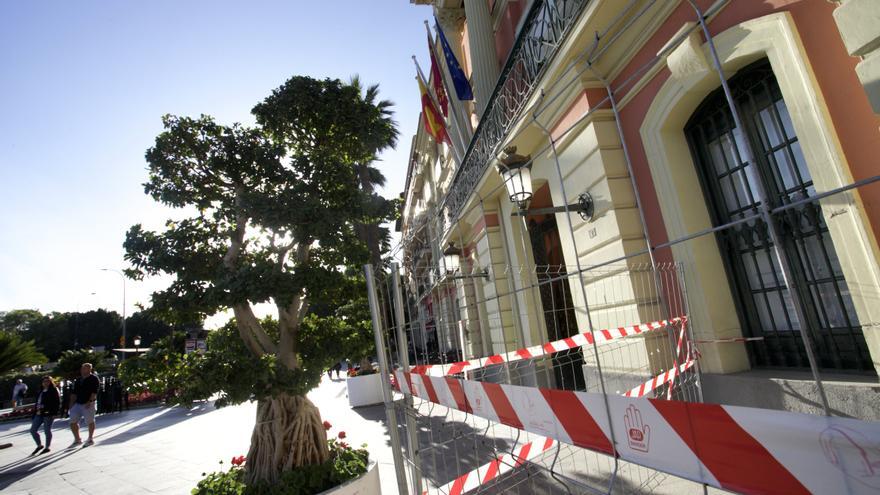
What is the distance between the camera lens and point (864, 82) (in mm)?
2490

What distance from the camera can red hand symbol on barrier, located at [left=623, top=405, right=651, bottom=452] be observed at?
165 centimetres

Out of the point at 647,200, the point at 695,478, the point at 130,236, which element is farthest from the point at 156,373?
the point at 647,200

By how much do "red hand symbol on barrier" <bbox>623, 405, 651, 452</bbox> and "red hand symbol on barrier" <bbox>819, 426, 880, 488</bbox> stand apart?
22.3 inches

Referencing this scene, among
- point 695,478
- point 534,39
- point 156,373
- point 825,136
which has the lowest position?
point 695,478

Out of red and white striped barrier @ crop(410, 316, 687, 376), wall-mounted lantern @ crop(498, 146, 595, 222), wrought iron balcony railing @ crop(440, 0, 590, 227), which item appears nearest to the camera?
red and white striped barrier @ crop(410, 316, 687, 376)

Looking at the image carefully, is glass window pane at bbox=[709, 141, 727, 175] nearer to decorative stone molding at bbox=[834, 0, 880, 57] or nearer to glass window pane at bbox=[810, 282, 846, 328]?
glass window pane at bbox=[810, 282, 846, 328]

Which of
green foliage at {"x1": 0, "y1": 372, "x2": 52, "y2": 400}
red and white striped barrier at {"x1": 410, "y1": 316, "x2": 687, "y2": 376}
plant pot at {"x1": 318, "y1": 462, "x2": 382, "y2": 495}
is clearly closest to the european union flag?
red and white striped barrier at {"x1": 410, "y1": 316, "x2": 687, "y2": 376}

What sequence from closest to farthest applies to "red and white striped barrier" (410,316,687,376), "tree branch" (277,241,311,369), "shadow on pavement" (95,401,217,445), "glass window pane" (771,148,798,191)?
"glass window pane" (771,148,798,191) < "red and white striped barrier" (410,316,687,376) < "tree branch" (277,241,311,369) < "shadow on pavement" (95,401,217,445)

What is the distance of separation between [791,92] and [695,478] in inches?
126

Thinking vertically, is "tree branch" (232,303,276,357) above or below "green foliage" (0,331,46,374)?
below

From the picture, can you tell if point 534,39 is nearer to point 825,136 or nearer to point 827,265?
point 825,136

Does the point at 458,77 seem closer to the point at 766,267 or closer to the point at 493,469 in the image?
the point at 766,267

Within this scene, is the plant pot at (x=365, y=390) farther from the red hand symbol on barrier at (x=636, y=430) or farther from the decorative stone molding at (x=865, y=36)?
the decorative stone molding at (x=865, y=36)

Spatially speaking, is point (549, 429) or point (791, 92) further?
point (791, 92)
